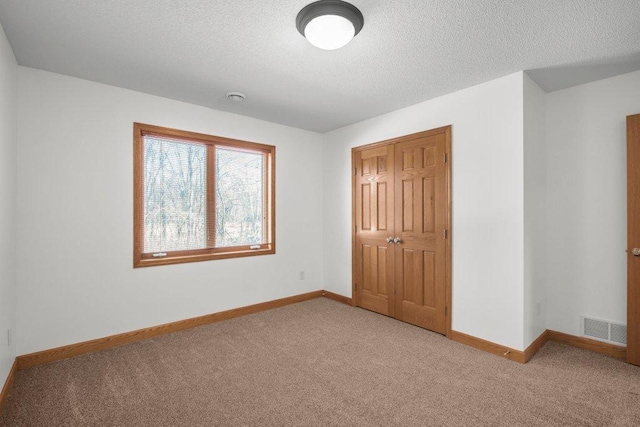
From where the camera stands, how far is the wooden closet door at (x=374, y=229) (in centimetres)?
375

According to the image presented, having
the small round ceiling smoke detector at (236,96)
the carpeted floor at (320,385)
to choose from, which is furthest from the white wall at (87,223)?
the small round ceiling smoke detector at (236,96)

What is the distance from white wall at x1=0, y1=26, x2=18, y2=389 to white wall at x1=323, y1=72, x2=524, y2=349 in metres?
3.51

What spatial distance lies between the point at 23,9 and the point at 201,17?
1.04 metres

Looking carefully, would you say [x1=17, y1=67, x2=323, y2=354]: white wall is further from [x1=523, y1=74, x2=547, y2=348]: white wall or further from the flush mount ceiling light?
[x1=523, y1=74, x2=547, y2=348]: white wall

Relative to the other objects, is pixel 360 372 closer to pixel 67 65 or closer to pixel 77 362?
pixel 77 362

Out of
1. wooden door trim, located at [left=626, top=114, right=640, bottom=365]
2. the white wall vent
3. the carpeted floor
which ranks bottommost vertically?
the carpeted floor

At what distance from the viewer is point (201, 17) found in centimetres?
194

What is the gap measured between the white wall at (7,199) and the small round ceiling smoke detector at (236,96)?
5.34 feet

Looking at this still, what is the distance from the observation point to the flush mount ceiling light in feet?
5.89

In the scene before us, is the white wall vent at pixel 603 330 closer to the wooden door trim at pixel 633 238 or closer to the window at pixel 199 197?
the wooden door trim at pixel 633 238

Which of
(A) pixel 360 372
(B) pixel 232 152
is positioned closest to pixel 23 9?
(B) pixel 232 152

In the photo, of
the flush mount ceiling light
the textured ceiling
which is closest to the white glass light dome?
the flush mount ceiling light

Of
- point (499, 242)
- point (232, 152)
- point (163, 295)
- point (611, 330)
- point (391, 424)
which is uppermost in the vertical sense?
point (232, 152)

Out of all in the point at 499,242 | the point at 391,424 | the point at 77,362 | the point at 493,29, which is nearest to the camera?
the point at 391,424
